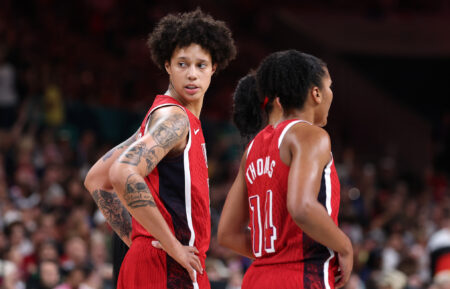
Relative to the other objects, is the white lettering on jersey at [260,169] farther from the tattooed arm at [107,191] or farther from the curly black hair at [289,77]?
the tattooed arm at [107,191]

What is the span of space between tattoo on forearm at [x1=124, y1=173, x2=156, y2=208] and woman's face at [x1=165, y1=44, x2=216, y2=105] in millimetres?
650

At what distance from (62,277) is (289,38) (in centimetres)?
1128

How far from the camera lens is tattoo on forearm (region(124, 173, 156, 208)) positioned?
337cm

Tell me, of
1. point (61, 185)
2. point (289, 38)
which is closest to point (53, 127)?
point (61, 185)

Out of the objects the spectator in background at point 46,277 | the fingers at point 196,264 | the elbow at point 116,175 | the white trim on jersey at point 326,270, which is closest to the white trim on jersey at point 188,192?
the fingers at point 196,264

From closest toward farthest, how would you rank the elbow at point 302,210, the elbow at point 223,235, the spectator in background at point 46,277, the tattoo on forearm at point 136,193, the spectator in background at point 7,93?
the elbow at point 302,210, the tattoo on forearm at point 136,193, the elbow at point 223,235, the spectator in background at point 46,277, the spectator in background at point 7,93

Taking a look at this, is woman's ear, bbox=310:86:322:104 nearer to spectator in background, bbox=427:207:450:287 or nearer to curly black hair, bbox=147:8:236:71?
curly black hair, bbox=147:8:236:71

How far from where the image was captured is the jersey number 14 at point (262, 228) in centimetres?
337

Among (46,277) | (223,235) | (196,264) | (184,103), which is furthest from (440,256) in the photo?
(196,264)

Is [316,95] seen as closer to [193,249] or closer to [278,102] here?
[278,102]

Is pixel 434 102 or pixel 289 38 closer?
pixel 289 38

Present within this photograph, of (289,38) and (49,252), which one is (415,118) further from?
(49,252)

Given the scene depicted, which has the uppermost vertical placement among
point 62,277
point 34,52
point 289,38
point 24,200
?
point 289,38

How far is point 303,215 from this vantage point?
3.12 meters
